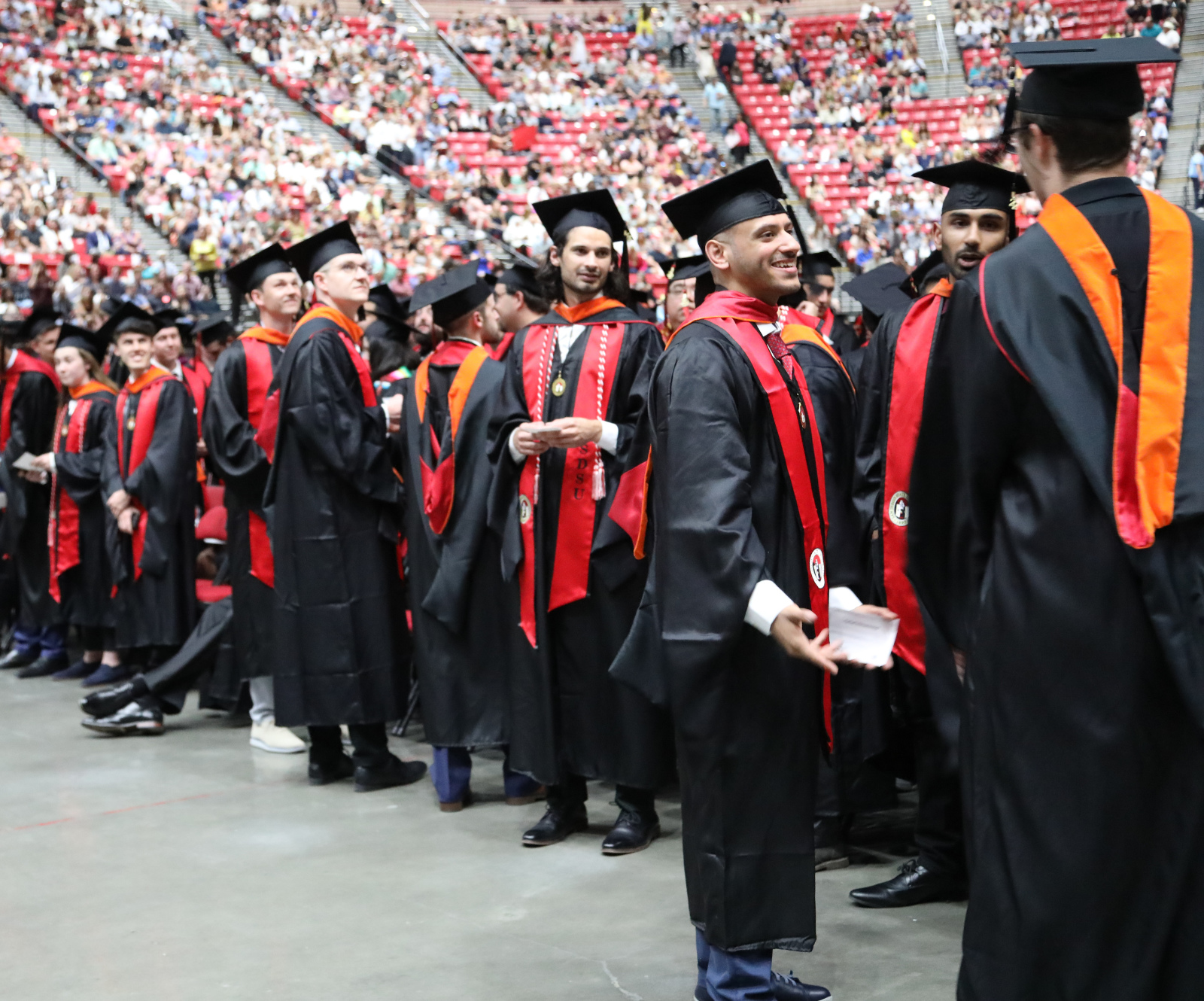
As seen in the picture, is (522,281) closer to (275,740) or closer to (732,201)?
(275,740)

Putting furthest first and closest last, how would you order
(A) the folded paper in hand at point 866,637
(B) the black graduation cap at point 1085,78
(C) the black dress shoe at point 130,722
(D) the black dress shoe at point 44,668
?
(D) the black dress shoe at point 44,668
(C) the black dress shoe at point 130,722
(A) the folded paper in hand at point 866,637
(B) the black graduation cap at point 1085,78

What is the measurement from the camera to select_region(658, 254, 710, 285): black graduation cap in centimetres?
516

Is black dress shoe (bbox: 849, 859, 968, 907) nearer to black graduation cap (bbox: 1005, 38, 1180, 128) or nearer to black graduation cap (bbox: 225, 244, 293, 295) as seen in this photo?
black graduation cap (bbox: 1005, 38, 1180, 128)

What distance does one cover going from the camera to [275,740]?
6.05 metres

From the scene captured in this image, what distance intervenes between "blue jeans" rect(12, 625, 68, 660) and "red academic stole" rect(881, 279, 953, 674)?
603 cm

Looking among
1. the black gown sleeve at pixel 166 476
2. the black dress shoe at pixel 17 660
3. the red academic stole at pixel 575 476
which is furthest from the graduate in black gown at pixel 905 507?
the black dress shoe at pixel 17 660

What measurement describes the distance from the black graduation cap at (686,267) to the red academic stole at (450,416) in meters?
0.86

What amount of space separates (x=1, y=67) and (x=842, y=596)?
20.7m

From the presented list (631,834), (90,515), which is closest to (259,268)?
(90,515)

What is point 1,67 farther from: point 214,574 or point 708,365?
point 708,365

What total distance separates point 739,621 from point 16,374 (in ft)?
23.7

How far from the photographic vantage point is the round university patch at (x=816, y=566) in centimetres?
296

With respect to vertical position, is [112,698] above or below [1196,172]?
below

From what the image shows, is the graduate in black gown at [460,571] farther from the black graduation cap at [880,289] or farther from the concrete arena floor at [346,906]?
the black graduation cap at [880,289]
